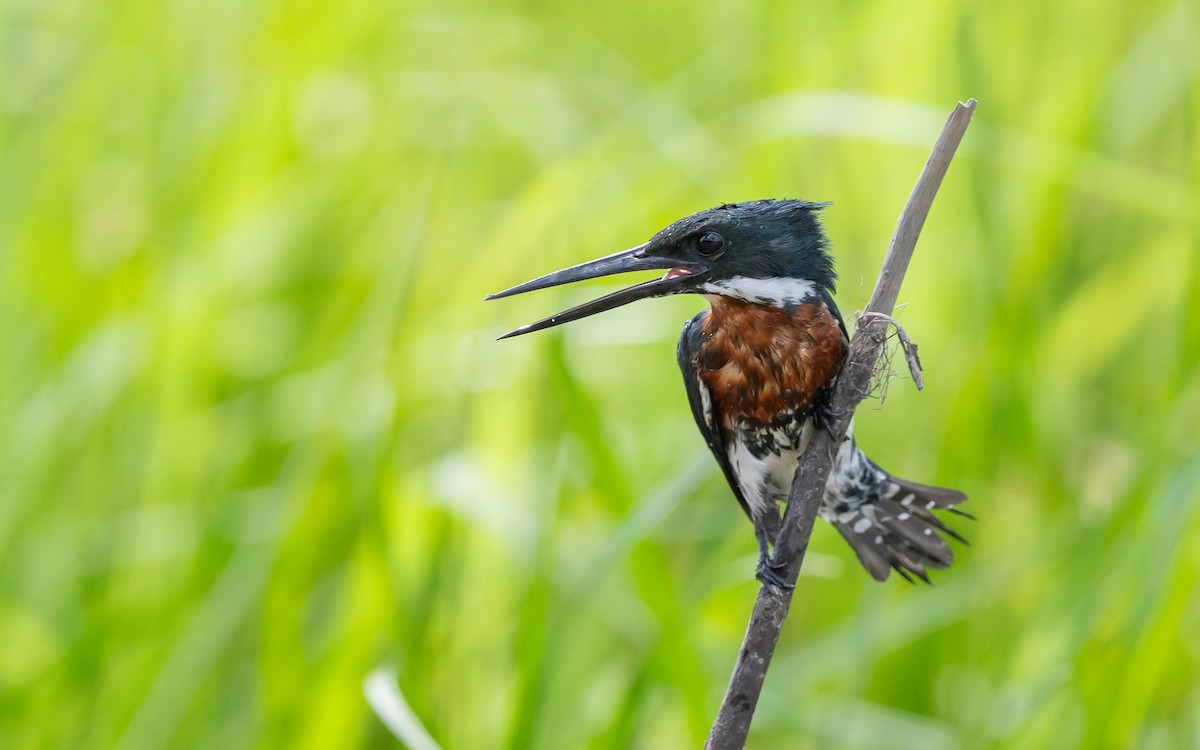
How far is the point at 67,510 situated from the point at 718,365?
1.67 meters

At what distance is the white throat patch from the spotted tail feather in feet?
0.95

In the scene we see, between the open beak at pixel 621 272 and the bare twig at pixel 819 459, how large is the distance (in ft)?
0.52

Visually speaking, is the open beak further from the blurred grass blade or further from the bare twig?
the blurred grass blade

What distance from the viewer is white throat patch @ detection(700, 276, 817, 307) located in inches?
38.4

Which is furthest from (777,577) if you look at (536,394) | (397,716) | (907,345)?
(536,394)

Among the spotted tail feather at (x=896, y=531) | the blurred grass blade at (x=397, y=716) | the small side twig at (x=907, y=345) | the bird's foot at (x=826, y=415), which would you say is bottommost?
the blurred grass blade at (x=397, y=716)

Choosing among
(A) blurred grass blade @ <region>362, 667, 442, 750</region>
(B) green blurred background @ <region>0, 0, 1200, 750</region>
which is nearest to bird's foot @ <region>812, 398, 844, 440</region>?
(B) green blurred background @ <region>0, 0, 1200, 750</region>

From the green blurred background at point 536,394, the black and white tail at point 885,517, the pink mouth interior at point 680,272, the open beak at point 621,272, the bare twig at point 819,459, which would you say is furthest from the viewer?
the green blurred background at point 536,394

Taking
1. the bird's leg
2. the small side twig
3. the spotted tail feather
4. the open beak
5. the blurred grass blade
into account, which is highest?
the small side twig

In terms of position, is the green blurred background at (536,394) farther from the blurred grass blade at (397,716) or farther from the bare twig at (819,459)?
the bare twig at (819,459)

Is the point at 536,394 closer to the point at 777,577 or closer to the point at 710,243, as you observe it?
the point at 710,243

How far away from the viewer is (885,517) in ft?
4.19

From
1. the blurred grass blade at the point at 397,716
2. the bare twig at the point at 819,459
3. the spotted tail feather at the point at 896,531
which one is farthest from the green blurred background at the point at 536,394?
the bare twig at the point at 819,459

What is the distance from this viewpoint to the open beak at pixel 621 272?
0.85 metres
